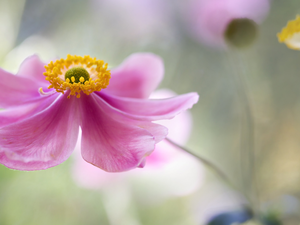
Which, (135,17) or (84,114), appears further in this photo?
(135,17)

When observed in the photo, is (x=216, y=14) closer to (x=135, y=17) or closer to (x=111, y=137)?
(x=135, y=17)

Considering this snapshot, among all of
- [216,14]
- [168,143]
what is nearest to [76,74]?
[168,143]

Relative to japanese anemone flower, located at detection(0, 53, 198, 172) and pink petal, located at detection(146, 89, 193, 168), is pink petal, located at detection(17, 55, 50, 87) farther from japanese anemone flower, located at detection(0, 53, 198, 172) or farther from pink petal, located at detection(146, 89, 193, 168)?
pink petal, located at detection(146, 89, 193, 168)

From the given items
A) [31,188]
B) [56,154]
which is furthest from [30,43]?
[56,154]

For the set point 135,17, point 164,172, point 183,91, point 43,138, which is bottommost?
point 43,138

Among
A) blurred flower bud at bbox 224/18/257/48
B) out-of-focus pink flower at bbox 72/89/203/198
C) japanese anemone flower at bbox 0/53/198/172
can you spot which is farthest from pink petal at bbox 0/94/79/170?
blurred flower bud at bbox 224/18/257/48
